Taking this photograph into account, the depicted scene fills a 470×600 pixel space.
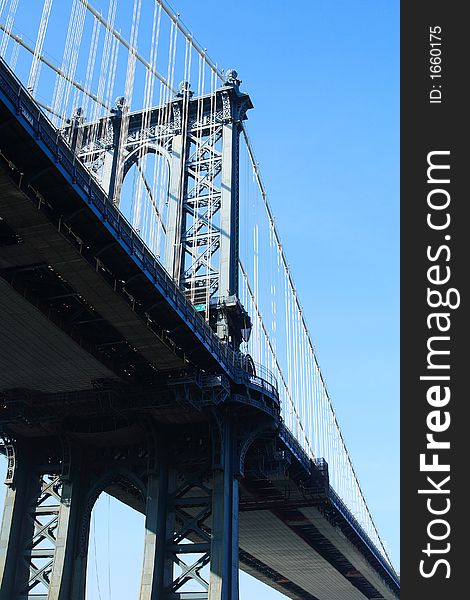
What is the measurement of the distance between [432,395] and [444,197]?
3848 millimetres

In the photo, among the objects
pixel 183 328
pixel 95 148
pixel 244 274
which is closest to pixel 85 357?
pixel 183 328

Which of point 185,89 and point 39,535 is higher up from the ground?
point 185,89

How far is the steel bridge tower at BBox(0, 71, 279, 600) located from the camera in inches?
1774

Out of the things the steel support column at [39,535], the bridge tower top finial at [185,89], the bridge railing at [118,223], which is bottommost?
the steel support column at [39,535]

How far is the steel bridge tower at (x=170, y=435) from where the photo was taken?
45062 millimetres

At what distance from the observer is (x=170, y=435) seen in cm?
4931

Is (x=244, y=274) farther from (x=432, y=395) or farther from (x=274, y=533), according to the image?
(x=432, y=395)

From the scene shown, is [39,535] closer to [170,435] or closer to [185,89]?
[170,435]

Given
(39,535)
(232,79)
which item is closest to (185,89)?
(232,79)

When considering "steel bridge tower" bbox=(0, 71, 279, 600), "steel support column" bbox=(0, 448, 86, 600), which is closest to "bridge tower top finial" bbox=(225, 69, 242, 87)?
"steel bridge tower" bbox=(0, 71, 279, 600)

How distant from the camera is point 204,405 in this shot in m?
44.2

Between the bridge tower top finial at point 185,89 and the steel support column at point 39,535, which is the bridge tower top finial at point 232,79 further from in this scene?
the steel support column at point 39,535

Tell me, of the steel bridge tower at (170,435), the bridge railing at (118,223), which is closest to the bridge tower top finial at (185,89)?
the steel bridge tower at (170,435)

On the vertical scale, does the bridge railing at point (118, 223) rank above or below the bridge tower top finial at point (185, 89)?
below
